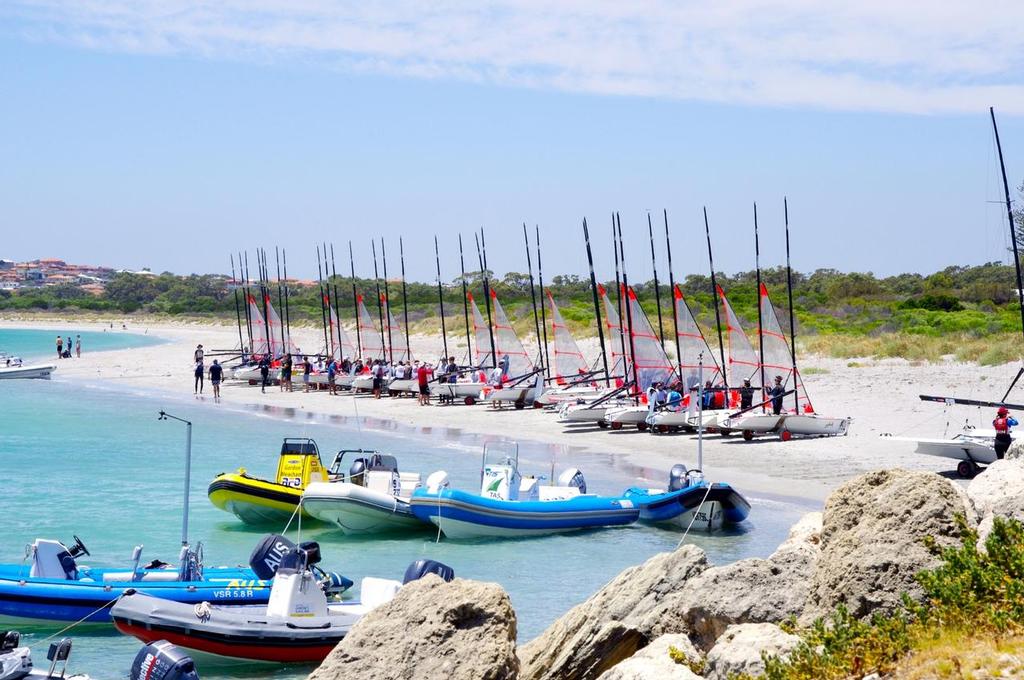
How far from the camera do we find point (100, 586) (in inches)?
524

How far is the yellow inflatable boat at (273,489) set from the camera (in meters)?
19.3

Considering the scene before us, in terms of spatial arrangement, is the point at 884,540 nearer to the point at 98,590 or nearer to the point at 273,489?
the point at 98,590

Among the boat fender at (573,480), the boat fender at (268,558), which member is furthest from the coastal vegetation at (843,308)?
the boat fender at (268,558)

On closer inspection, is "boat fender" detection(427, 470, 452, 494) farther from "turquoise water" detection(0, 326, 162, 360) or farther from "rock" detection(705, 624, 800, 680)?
"turquoise water" detection(0, 326, 162, 360)

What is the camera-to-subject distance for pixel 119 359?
215ft

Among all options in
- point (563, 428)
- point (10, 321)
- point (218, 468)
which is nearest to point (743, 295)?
point (563, 428)

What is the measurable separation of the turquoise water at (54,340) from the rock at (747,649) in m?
68.4

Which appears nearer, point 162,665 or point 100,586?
point 162,665

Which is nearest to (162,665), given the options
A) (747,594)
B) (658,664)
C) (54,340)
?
(658,664)

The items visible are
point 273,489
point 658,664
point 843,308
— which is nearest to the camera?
point 658,664

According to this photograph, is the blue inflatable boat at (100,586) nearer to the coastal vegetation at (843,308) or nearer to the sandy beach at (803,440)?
the sandy beach at (803,440)

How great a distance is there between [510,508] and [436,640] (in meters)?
11.3

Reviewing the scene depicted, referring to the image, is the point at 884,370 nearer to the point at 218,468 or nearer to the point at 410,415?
the point at 410,415

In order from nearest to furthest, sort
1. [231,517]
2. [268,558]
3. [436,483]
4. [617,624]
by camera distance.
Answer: [617,624] → [268,558] → [436,483] → [231,517]
